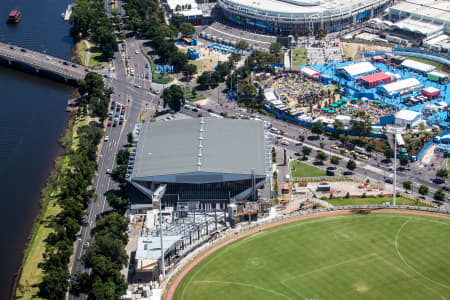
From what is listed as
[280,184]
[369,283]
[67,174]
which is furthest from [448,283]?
[67,174]

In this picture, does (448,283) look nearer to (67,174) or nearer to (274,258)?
(274,258)

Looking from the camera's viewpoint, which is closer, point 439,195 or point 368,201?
point 439,195

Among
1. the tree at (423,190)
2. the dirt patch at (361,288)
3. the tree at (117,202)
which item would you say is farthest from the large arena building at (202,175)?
the dirt patch at (361,288)

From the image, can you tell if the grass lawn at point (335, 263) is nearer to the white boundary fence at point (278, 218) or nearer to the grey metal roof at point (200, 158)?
the white boundary fence at point (278, 218)

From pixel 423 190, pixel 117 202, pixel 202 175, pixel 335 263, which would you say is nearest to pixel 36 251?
pixel 117 202

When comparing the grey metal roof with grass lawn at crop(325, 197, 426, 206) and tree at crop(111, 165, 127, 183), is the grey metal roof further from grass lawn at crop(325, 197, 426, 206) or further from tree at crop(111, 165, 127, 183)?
grass lawn at crop(325, 197, 426, 206)

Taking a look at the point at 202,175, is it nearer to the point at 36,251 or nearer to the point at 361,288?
the point at 36,251

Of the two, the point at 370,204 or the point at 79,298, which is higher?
the point at 370,204

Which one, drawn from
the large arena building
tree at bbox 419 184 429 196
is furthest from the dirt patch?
tree at bbox 419 184 429 196
